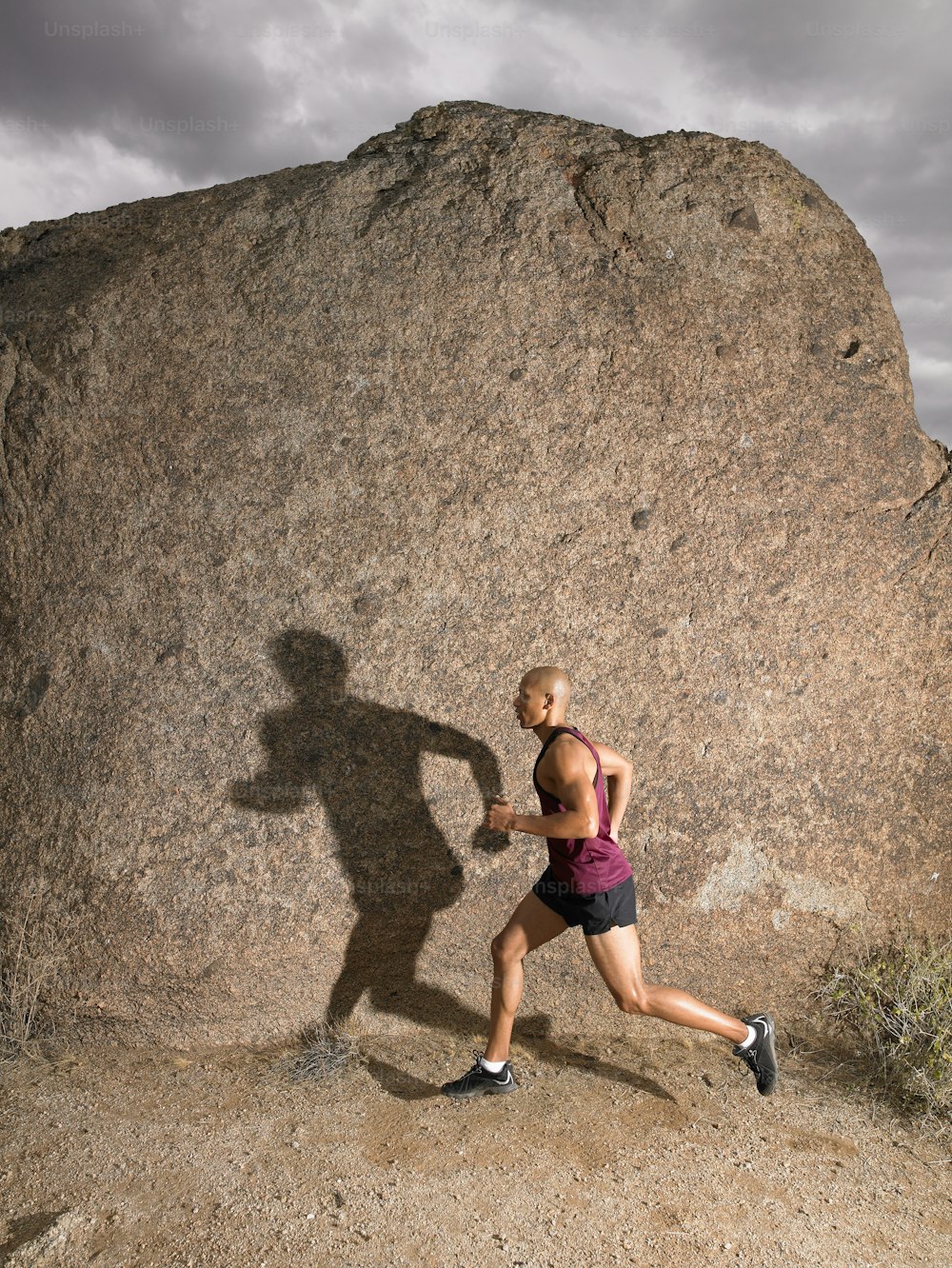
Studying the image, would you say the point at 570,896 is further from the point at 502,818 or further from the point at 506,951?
the point at 502,818

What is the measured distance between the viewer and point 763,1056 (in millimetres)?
3586

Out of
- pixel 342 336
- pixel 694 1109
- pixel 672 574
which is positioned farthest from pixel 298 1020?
pixel 342 336

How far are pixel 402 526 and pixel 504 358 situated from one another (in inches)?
32.1

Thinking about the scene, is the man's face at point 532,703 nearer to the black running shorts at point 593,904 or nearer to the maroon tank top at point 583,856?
the maroon tank top at point 583,856

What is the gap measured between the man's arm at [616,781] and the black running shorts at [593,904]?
0.29m

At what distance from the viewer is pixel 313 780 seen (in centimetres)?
389

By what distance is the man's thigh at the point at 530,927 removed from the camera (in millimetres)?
3400

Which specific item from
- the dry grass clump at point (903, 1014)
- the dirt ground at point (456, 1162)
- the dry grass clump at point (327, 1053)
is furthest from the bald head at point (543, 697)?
the dry grass clump at point (903, 1014)

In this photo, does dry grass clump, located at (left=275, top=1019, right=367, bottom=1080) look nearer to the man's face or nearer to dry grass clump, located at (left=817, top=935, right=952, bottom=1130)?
the man's face

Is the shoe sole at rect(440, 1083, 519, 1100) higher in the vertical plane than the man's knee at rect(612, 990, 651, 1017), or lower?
lower

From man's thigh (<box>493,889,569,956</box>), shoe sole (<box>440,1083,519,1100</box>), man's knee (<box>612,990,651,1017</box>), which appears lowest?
shoe sole (<box>440,1083,519,1100</box>)

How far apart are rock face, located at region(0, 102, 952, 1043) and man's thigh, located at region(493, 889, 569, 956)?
0.49m

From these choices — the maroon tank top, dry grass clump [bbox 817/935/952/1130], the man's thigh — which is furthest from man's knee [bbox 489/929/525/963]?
dry grass clump [bbox 817/935/952/1130]

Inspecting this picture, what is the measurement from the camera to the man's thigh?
3400 millimetres
